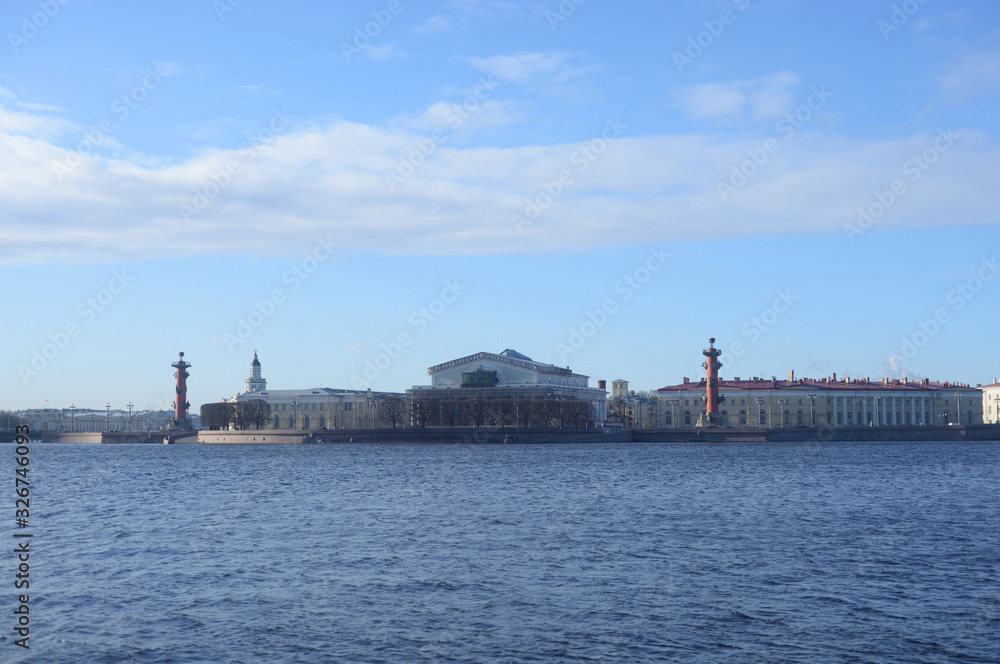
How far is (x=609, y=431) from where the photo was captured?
109 meters

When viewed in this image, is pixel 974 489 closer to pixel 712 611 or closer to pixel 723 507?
pixel 723 507

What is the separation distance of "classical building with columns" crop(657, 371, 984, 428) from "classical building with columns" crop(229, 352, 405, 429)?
37.7 m

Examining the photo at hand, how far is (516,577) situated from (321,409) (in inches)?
4770

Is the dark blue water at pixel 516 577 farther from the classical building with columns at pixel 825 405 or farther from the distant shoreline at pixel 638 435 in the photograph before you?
the classical building with columns at pixel 825 405

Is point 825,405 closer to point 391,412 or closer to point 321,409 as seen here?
point 391,412

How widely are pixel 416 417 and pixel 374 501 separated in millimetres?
85516

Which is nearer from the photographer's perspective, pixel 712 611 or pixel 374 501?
pixel 712 611

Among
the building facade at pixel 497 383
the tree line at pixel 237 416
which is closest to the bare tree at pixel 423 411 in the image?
the building facade at pixel 497 383

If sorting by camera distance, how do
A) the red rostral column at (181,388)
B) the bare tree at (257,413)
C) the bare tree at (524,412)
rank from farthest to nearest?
the red rostral column at (181,388), the bare tree at (257,413), the bare tree at (524,412)

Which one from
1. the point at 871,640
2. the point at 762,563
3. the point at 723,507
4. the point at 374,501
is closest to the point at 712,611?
the point at 871,640

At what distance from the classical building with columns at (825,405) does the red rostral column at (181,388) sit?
6439 cm

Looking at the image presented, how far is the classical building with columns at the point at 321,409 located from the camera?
13625cm

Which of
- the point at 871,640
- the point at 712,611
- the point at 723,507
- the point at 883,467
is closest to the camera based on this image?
the point at 871,640

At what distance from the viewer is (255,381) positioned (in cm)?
17600
